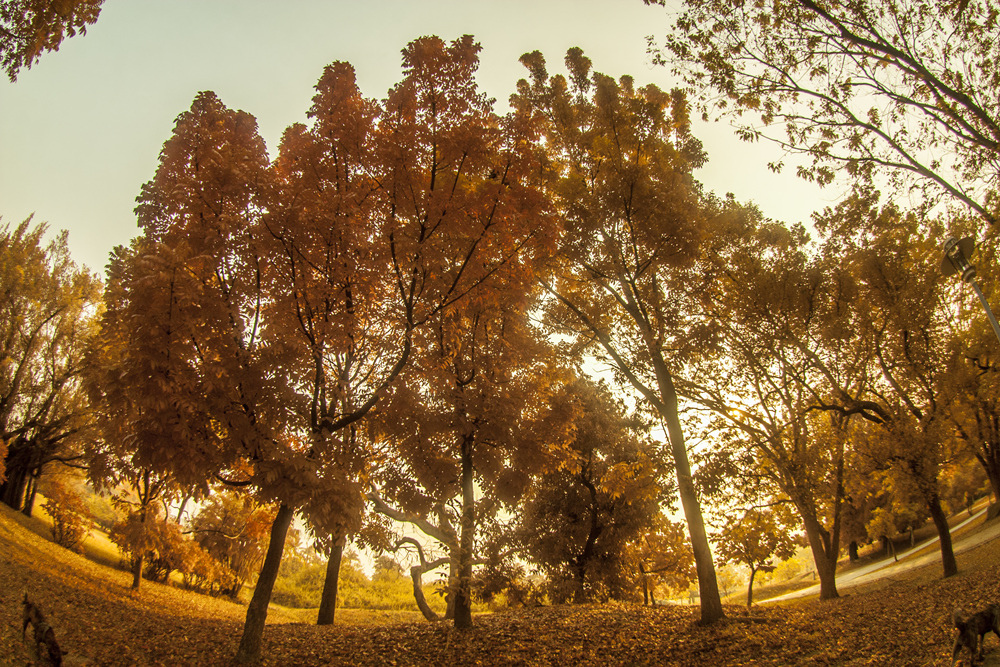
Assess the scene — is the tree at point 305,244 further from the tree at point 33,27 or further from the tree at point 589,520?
the tree at point 589,520

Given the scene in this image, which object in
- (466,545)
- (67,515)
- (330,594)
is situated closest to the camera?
(466,545)

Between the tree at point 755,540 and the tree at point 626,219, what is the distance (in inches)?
179

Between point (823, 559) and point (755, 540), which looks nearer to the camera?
point (823, 559)

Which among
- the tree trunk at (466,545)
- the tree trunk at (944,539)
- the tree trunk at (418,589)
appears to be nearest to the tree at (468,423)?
the tree trunk at (466,545)

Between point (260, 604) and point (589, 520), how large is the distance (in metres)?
12.7

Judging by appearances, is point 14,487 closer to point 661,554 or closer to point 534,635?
point 534,635

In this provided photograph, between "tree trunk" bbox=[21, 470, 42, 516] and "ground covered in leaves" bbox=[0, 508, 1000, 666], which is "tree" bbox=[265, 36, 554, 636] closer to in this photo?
"ground covered in leaves" bbox=[0, 508, 1000, 666]

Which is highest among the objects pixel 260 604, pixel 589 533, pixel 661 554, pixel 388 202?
pixel 388 202

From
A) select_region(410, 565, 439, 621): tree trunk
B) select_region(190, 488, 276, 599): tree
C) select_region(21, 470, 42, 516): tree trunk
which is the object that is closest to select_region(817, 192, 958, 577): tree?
select_region(410, 565, 439, 621): tree trunk

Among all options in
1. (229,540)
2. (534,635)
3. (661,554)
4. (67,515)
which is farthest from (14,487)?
(661,554)

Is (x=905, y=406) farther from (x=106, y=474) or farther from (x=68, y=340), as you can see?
(x=68, y=340)

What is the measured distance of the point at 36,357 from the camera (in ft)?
59.5

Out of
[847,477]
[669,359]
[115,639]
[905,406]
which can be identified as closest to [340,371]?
[115,639]

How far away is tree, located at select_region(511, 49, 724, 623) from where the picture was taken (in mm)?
10430
